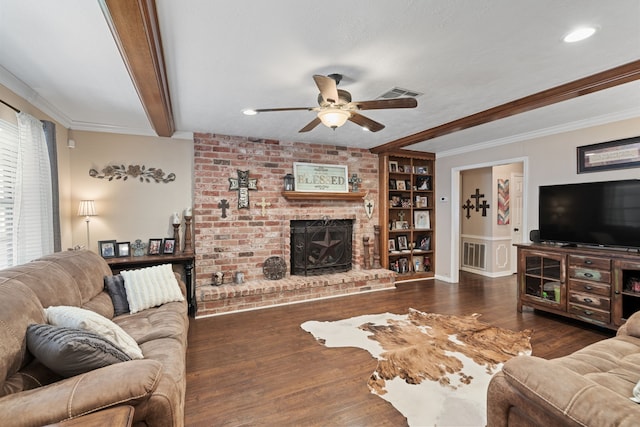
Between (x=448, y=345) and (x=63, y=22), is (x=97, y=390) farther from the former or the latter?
(x=448, y=345)

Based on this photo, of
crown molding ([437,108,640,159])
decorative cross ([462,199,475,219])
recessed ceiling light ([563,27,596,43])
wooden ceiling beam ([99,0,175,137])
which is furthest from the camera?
decorative cross ([462,199,475,219])

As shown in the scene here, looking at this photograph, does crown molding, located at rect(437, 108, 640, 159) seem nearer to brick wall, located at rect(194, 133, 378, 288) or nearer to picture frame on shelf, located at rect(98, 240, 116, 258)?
brick wall, located at rect(194, 133, 378, 288)

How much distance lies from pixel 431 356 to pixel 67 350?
8.29ft

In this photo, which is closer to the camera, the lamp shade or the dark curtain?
the dark curtain

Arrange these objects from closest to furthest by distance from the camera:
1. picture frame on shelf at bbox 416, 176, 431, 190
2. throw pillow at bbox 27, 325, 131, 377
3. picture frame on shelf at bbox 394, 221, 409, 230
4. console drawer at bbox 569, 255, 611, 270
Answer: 1. throw pillow at bbox 27, 325, 131, 377
2. console drawer at bbox 569, 255, 611, 270
3. picture frame on shelf at bbox 394, 221, 409, 230
4. picture frame on shelf at bbox 416, 176, 431, 190

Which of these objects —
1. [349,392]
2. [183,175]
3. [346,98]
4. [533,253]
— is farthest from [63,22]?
[533,253]

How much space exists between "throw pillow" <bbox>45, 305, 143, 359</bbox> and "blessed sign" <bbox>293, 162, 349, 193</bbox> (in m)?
3.24

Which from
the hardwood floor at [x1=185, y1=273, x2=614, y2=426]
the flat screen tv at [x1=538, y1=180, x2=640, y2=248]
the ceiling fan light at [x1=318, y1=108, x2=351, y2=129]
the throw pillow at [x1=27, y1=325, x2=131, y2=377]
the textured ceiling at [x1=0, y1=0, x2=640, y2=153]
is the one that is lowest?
the hardwood floor at [x1=185, y1=273, x2=614, y2=426]

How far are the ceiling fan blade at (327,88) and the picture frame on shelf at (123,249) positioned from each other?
10.4 ft

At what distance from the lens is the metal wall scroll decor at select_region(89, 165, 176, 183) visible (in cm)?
374

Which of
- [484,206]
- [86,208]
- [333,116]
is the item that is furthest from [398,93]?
[484,206]

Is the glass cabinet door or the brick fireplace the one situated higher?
A: the brick fireplace

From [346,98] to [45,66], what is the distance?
2.17 metres

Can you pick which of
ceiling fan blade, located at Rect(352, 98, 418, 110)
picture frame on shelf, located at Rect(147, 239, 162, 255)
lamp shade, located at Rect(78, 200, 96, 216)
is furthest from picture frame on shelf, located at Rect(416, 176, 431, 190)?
lamp shade, located at Rect(78, 200, 96, 216)
